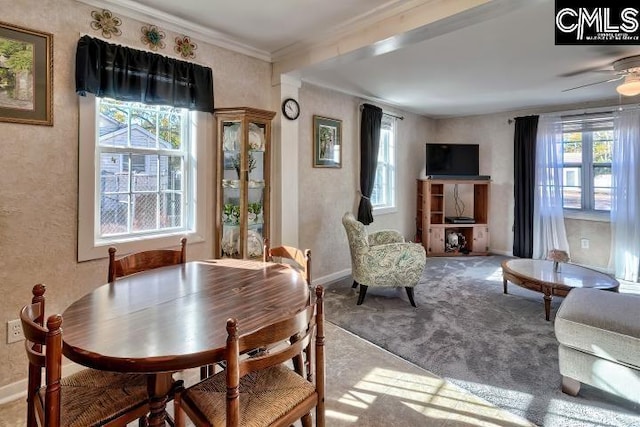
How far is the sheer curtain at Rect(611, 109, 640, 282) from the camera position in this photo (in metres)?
4.43

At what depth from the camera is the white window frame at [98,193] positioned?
89.4 inches

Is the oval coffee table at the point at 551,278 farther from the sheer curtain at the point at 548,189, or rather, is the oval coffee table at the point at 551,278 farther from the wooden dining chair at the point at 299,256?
the wooden dining chair at the point at 299,256

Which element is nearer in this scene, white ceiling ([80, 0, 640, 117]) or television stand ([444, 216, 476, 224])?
white ceiling ([80, 0, 640, 117])

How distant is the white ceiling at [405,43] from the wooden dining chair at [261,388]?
6.71 ft

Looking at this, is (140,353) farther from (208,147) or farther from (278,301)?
(208,147)

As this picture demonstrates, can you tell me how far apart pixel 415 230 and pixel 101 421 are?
214 inches

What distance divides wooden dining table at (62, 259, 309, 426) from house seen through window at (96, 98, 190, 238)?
85 centimetres

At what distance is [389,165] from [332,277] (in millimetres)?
2095

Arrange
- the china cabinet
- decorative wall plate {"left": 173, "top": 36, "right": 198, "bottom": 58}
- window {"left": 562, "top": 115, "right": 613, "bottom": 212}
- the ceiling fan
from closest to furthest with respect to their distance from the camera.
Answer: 1. decorative wall plate {"left": 173, "top": 36, "right": 198, "bottom": 58}
2. the china cabinet
3. the ceiling fan
4. window {"left": 562, "top": 115, "right": 613, "bottom": 212}

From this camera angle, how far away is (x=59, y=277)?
7.26ft

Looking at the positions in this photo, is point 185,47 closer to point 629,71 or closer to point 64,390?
point 64,390

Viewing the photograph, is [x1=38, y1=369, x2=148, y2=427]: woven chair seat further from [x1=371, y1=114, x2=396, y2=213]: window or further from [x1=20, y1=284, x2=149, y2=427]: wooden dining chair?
[x1=371, y1=114, x2=396, y2=213]: window

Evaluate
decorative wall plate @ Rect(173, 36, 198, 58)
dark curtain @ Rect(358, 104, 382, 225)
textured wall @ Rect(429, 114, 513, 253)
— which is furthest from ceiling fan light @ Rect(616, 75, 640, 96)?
decorative wall plate @ Rect(173, 36, 198, 58)

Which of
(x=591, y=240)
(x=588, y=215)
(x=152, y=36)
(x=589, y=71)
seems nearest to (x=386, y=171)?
(x=589, y=71)
